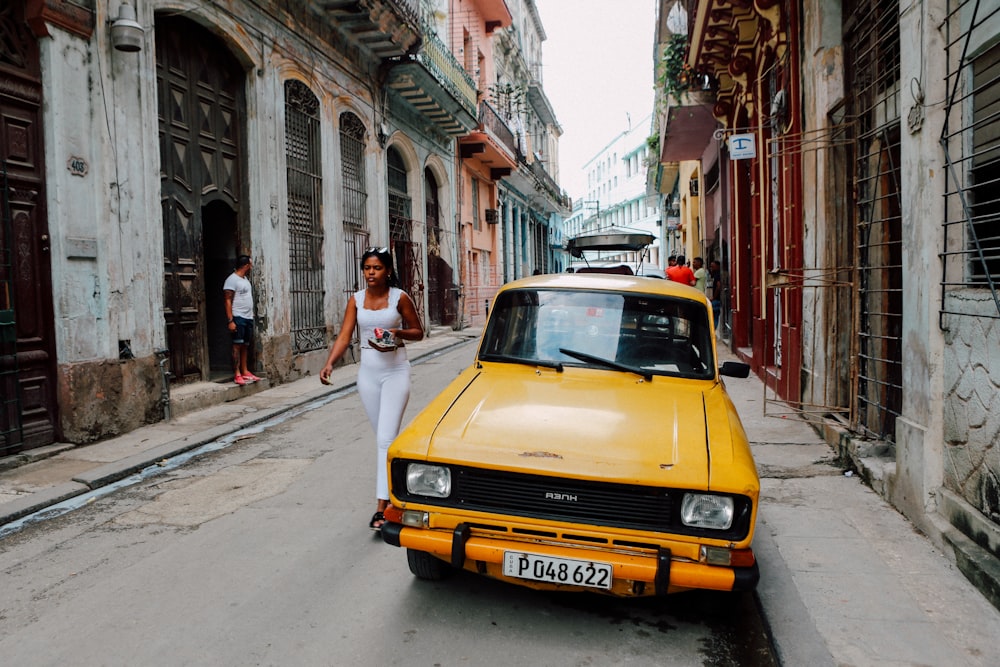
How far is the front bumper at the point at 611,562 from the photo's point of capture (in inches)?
123

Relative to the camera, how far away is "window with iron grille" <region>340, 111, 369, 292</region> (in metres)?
14.6

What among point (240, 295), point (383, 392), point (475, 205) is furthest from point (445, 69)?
point (383, 392)

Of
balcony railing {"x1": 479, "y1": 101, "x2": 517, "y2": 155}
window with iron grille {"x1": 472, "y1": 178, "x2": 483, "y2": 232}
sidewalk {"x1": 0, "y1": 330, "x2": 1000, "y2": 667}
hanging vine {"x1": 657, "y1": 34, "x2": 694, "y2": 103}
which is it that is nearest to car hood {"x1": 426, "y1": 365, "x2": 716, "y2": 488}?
sidewalk {"x1": 0, "y1": 330, "x2": 1000, "y2": 667}

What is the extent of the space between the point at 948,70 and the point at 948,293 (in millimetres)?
1285

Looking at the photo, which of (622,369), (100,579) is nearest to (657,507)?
(622,369)

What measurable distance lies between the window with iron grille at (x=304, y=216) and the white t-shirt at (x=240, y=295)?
1665 millimetres

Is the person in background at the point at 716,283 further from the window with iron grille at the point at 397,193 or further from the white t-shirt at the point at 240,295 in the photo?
the white t-shirt at the point at 240,295

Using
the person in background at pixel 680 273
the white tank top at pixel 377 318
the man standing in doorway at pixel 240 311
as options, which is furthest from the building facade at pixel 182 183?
the person in background at pixel 680 273

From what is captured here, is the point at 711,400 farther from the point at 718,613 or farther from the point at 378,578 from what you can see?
the point at 378,578

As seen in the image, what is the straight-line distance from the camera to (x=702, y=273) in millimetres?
18469

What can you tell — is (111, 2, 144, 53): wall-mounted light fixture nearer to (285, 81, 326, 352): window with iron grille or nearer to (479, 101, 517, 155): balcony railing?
(285, 81, 326, 352): window with iron grille

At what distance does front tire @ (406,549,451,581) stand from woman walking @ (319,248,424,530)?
832 millimetres

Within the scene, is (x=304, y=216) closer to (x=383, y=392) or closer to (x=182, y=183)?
(x=182, y=183)

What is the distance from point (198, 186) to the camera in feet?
33.3
